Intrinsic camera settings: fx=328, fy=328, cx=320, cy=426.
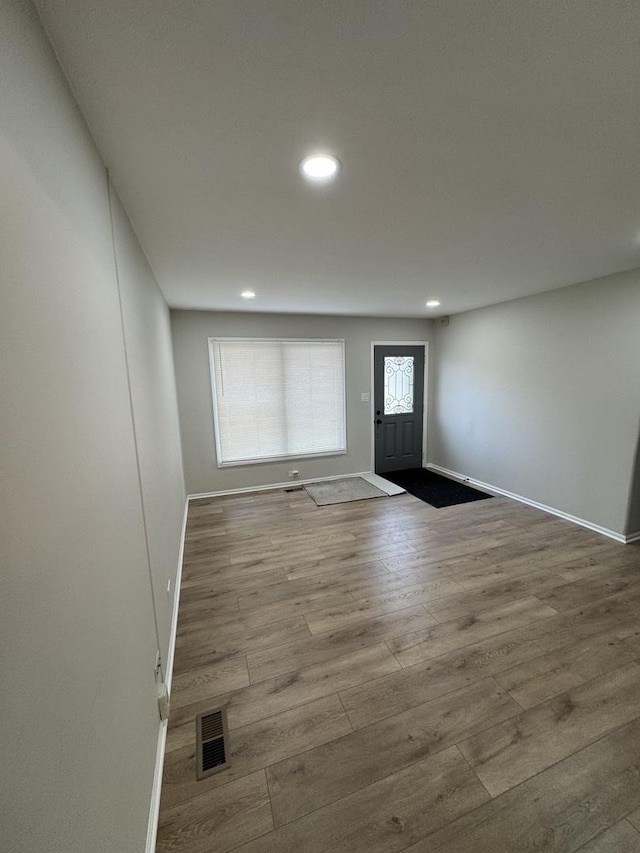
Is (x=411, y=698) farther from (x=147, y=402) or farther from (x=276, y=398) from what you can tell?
(x=276, y=398)

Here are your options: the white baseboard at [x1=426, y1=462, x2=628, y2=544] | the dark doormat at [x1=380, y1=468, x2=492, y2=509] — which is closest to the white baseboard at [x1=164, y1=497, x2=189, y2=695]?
the dark doormat at [x1=380, y1=468, x2=492, y2=509]

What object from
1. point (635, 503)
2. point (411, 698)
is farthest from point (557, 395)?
point (411, 698)

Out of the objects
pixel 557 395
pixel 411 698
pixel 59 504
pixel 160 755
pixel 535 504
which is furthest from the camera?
pixel 535 504

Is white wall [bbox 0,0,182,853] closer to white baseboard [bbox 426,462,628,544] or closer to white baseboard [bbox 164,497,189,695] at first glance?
white baseboard [bbox 164,497,189,695]

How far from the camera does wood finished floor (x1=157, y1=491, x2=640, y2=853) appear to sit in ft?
3.94

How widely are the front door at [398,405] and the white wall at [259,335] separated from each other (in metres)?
0.20

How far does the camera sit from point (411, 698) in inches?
65.1

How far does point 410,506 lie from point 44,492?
3.89 meters

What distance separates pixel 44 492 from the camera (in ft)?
2.10

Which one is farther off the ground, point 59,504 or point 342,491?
point 59,504

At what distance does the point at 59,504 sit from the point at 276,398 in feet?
13.1

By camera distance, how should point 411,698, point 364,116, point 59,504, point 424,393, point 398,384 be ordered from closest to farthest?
point 59,504 → point 364,116 → point 411,698 → point 398,384 → point 424,393

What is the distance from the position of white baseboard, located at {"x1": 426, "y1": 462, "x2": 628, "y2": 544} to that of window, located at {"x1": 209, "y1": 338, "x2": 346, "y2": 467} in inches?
69.7

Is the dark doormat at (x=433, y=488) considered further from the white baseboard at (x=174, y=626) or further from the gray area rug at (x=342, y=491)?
the white baseboard at (x=174, y=626)
